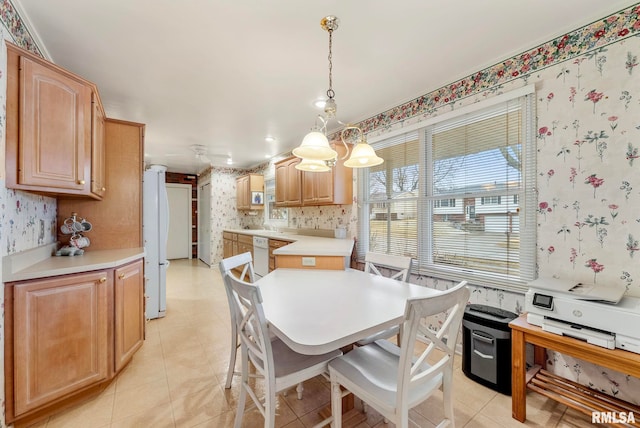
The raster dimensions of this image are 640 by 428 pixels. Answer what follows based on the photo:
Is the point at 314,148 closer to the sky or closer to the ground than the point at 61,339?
closer to the sky

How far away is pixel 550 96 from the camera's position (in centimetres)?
186

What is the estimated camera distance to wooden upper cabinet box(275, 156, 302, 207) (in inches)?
159

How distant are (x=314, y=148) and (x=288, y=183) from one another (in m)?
2.72

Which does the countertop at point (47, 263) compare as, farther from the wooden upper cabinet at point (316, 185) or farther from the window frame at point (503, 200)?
the window frame at point (503, 200)

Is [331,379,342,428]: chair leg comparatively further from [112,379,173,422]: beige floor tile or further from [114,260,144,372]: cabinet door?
[114,260,144,372]: cabinet door

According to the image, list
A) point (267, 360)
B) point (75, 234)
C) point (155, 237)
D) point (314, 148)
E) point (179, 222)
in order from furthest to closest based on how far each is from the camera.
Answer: point (179, 222), point (155, 237), point (75, 234), point (314, 148), point (267, 360)

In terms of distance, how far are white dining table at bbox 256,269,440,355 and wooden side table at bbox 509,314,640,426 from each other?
648 mm

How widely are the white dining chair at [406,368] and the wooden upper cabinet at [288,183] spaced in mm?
2885

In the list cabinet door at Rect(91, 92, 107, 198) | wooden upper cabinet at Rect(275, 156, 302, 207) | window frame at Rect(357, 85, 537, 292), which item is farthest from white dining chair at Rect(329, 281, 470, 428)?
wooden upper cabinet at Rect(275, 156, 302, 207)

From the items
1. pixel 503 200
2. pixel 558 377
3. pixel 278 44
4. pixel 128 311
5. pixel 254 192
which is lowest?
pixel 558 377

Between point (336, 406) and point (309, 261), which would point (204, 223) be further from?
point (336, 406)

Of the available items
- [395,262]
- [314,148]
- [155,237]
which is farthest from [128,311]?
[395,262]

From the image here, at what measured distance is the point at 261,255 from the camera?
4.29m

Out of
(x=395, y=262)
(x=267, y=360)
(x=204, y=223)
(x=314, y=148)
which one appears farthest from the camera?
(x=204, y=223)
